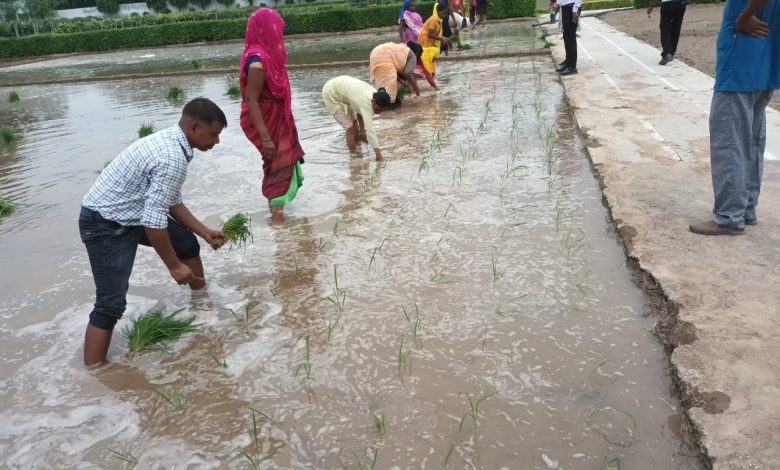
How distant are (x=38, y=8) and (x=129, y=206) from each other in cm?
5719

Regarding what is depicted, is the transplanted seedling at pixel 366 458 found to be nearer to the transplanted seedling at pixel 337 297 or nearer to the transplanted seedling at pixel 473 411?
the transplanted seedling at pixel 473 411

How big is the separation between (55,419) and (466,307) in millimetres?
1925

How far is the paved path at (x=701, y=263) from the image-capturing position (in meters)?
1.95

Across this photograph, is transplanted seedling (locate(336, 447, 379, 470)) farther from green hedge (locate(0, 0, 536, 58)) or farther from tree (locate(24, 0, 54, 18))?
tree (locate(24, 0, 54, 18))

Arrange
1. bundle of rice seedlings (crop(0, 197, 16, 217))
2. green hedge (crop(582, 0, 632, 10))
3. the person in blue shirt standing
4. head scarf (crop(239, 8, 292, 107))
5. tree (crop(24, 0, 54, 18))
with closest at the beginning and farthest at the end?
the person in blue shirt standing < head scarf (crop(239, 8, 292, 107)) < bundle of rice seedlings (crop(0, 197, 16, 217)) < green hedge (crop(582, 0, 632, 10)) < tree (crop(24, 0, 54, 18))

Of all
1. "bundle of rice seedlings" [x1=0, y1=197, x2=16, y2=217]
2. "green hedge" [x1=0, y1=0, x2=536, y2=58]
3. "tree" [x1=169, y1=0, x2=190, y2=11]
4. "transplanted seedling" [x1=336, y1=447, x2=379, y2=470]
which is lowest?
"transplanted seedling" [x1=336, y1=447, x2=379, y2=470]

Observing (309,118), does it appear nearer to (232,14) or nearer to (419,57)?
Result: (419,57)

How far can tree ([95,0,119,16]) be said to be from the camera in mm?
53312

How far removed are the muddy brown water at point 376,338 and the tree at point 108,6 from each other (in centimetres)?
5711

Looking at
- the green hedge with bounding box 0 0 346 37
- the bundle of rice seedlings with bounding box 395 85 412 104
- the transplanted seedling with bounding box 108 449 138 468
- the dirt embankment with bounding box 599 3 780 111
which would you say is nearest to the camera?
the transplanted seedling with bounding box 108 449 138 468

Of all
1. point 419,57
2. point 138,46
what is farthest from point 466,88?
point 138,46

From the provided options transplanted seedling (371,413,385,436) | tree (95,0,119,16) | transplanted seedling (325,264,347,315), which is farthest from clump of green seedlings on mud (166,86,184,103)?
tree (95,0,119,16)

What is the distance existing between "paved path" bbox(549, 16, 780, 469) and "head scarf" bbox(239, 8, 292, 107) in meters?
2.55

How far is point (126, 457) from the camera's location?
7.00 feet
